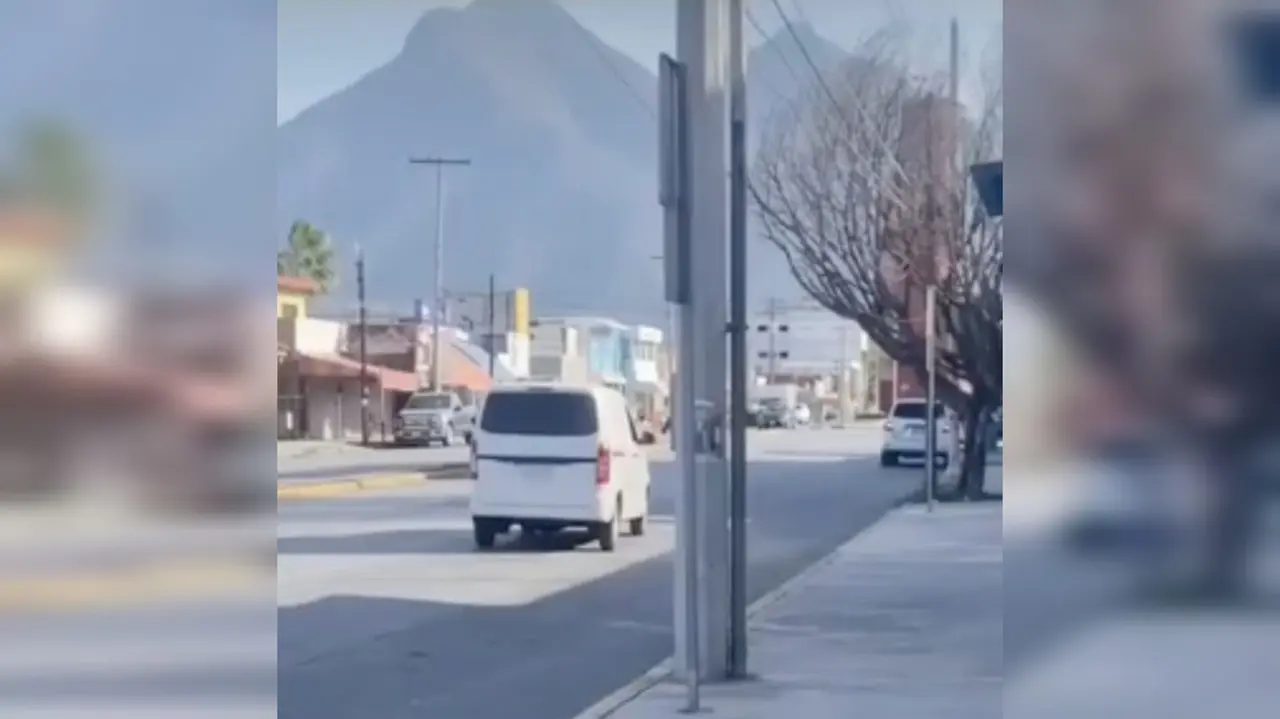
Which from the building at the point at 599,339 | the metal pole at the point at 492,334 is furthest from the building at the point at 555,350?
the metal pole at the point at 492,334

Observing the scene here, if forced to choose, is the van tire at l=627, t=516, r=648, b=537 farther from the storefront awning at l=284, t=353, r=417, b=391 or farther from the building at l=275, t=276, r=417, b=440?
the building at l=275, t=276, r=417, b=440

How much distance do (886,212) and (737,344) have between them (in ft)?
45.9

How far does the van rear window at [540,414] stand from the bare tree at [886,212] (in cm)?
478

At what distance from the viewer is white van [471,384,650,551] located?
17.4 m

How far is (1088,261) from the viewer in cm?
264

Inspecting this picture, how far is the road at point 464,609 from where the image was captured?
29.7 feet

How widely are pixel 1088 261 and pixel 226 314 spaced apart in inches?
65.2

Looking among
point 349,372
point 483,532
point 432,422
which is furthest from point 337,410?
point 483,532

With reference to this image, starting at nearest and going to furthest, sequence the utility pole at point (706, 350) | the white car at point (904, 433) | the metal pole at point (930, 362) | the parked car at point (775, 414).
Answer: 1. the utility pole at point (706, 350)
2. the metal pole at point (930, 362)
3. the white car at point (904, 433)
4. the parked car at point (775, 414)

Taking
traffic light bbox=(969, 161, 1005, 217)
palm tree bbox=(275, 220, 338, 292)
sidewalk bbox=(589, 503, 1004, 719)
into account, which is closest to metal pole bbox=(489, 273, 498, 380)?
palm tree bbox=(275, 220, 338, 292)

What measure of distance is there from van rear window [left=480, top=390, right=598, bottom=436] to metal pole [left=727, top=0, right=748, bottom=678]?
840 centimetres

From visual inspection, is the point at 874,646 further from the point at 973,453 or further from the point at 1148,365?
the point at 973,453

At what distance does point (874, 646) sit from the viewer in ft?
34.1

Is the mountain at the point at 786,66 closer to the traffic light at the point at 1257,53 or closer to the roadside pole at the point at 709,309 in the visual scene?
the roadside pole at the point at 709,309
